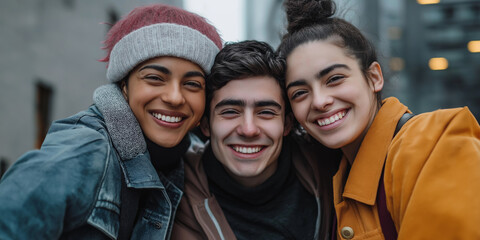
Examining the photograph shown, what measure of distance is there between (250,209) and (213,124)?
2.44 feet

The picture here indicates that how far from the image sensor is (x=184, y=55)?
2881mm

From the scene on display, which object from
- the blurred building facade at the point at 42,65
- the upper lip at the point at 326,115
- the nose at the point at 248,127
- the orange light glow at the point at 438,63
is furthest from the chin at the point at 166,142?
the orange light glow at the point at 438,63

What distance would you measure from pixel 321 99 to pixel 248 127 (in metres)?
0.61

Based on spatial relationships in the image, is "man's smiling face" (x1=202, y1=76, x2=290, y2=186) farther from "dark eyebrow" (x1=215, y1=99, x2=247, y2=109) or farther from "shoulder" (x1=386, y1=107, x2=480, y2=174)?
"shoulder" (x1=386, y1=107, x2=480, y2=174)

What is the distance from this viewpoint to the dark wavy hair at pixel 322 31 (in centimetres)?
294

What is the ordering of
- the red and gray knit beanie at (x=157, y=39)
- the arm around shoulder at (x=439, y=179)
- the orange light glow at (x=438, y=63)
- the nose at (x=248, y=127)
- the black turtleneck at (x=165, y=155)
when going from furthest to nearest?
the orange light glow at (x=438, y=63)
the nose at (x=248, y=127)
the black turtleneck at (x=165, y=155)
the red and gray knit beanie at (x=157, y=39)
the arm around shoulder at (x=439, y=179)

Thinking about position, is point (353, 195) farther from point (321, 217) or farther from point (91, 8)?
point (91, 8)

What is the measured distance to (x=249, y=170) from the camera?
317 centimetres

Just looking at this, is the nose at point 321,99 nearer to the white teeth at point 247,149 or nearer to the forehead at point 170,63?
the white teeth at point 247,149

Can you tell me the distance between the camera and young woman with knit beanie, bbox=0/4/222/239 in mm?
2021

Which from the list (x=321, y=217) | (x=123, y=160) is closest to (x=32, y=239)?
(x=123, y=160)

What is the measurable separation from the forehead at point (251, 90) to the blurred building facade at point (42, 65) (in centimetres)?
784

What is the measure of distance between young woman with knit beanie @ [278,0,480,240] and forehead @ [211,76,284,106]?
14 cm

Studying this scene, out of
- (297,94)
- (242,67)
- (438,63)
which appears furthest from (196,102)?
(438,63)
